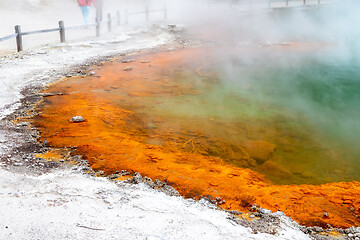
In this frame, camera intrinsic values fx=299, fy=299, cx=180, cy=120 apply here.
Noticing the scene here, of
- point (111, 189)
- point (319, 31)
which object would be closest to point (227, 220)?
point (111, 189)

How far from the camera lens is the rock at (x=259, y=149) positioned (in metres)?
4.16

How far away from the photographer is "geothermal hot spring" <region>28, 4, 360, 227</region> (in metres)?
3.30

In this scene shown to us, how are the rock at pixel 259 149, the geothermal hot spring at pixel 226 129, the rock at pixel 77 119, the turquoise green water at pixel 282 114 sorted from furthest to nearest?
the rock at pixel 77 119 → the rock at pixel 259 149 → the turquoise green water at pixel 282 114 → the geothermal hot spring at pixel 226 129

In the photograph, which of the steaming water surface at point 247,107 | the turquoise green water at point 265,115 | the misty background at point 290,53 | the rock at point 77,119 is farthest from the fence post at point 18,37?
the rock at point 77,119

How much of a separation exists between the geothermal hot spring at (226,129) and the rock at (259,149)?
1 cm

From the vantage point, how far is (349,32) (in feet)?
54.0

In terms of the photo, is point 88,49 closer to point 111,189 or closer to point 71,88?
point 71,88

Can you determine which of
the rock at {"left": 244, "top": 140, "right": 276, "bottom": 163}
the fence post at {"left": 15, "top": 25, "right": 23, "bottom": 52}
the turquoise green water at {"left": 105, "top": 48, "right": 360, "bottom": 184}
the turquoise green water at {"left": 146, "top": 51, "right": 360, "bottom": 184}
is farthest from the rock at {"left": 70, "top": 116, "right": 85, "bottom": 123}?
the fence post at {"left": 15, "top": 25, "right": 23, "bottom": 52}

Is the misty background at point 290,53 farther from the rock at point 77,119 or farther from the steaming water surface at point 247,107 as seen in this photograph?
the rock at point 77,119

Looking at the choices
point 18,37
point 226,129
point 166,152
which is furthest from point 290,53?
point 18,37

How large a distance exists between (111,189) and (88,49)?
8.55m

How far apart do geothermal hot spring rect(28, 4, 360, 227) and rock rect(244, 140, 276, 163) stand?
1 cm

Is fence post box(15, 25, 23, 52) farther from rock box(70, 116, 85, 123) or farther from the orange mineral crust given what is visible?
rock box(70, 116, 85, 123)

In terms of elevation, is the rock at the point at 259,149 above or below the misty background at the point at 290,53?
below
